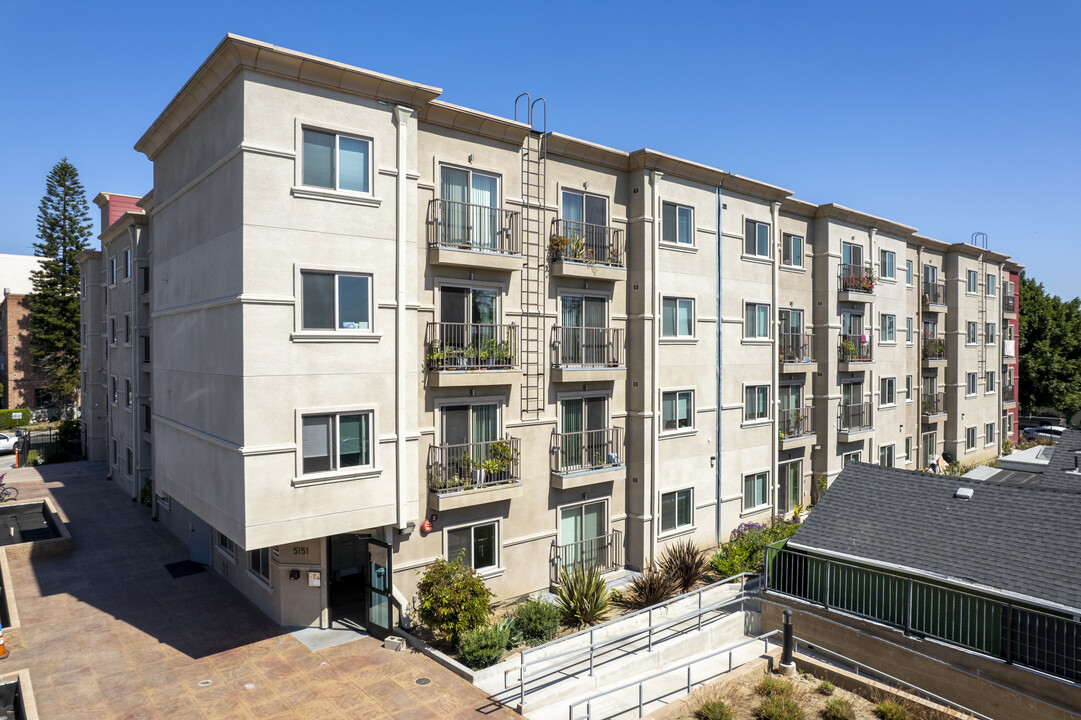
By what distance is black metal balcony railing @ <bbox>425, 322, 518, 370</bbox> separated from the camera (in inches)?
599

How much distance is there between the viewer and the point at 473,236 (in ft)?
52.5

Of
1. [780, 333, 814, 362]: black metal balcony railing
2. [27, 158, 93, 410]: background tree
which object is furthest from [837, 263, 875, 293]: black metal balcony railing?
[27, 158, 93, 410]: background tree

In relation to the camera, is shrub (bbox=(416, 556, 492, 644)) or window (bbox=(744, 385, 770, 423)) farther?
window (bbox=(744, 385, 770, 423))

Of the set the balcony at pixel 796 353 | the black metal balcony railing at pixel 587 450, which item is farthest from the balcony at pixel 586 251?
the balcony at pixel 796 353

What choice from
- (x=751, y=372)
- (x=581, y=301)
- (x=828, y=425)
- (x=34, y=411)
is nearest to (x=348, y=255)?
(x=581, y=301)

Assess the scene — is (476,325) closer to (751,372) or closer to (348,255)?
(348,255)

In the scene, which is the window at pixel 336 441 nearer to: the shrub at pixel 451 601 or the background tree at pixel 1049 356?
the shrub at pixel 451 601

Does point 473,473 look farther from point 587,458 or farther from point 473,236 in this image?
point 473,236

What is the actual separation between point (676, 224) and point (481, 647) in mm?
13283

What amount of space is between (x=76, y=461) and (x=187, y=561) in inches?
924

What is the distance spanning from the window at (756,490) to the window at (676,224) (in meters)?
8.63

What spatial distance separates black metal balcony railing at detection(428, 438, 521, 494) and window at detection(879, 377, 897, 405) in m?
20.7

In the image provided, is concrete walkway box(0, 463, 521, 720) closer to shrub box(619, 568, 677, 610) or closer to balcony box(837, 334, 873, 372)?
shrub box(619, 568, 677, 610)

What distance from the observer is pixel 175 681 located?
41.8ft
